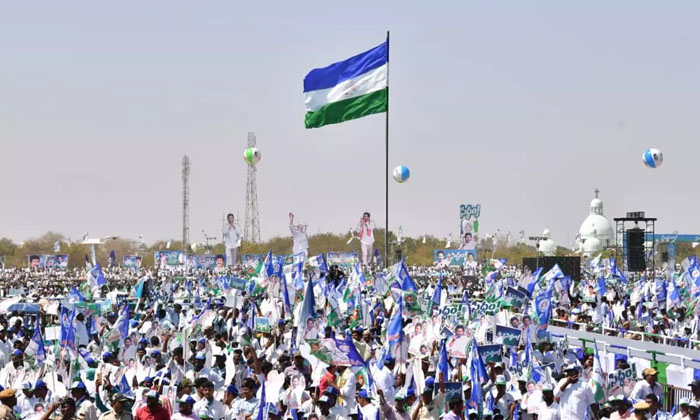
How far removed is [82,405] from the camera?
10.5 m

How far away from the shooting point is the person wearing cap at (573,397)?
1108 cm

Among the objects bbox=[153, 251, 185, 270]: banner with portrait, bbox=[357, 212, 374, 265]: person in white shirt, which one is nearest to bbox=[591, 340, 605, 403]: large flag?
bbox=[357, 212, 374, 265]: person in white shirt

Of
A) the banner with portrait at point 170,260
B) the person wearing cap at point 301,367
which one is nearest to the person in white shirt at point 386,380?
the person wearing cap at point 301,367

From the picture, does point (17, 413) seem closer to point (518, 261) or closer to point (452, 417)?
point (452, 417)

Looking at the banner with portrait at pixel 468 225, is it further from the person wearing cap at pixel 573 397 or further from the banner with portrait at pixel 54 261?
the person wearing cap at pixel 573 397

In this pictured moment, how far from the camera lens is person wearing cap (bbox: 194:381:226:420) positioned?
35.1 ft

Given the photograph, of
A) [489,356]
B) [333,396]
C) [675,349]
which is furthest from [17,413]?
[675,349]

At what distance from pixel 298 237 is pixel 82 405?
24218mm

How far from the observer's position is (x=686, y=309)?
24.3 metres

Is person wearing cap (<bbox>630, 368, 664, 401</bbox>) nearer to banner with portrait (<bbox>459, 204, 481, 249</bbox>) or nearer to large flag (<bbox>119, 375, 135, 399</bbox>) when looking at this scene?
large flag (<bbox>119, 375, 135, 399</bbox>)

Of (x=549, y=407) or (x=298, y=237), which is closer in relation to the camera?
(x=549, y=407)

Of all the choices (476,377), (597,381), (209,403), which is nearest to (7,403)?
(209,403)

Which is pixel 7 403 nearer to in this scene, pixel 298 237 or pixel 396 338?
pixel 396 338

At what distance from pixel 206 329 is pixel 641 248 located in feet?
119
